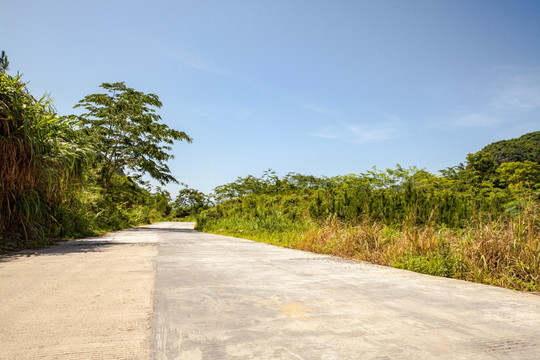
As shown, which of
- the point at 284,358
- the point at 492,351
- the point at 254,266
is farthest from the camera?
the point at 254,266

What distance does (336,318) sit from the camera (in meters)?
2.09

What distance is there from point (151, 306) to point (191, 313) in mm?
334

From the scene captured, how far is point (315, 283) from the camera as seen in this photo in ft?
10.4

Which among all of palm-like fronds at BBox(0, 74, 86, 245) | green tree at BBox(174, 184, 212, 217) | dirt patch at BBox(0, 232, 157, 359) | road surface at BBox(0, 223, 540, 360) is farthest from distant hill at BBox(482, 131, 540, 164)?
dirt patch at BBox(0, 232, 157, 359)

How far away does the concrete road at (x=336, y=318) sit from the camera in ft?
5.28

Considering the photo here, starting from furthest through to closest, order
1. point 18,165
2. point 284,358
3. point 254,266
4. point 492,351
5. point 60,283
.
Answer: point 18,165 < point 254,266 < point 60,283 < point 492,351 < point 284,358

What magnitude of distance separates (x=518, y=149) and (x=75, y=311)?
61.1m

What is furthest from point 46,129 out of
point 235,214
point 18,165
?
point 235,214

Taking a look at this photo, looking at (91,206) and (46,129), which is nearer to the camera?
(46,129)

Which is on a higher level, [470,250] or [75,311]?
[470,250]

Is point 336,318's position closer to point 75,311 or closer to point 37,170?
point 75,311

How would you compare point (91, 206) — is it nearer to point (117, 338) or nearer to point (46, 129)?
point (46, 129)

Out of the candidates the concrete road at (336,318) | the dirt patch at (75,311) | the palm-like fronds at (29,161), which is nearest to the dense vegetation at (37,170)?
the palm-like fronds at (29,161)

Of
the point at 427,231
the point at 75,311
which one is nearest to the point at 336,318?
the point at 75,311
